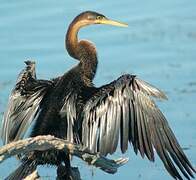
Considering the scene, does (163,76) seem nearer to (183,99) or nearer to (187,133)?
(183,99)

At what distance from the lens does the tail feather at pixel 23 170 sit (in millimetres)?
6668

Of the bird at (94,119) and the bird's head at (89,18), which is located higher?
the bird's head at (89,18)

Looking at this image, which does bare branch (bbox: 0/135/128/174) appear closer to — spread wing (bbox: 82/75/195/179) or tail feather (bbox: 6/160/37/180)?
spread wing (bbox: 82/75/195/179)

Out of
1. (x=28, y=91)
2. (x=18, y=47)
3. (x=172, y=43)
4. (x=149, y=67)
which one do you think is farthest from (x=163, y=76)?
(x=28, y=91)

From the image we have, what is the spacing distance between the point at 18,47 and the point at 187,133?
3.14 m

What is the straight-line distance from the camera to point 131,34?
1191cm

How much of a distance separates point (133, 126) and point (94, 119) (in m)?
0.35

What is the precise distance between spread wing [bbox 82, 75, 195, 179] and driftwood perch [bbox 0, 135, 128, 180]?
612 mm

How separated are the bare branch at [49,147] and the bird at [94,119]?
0.59m

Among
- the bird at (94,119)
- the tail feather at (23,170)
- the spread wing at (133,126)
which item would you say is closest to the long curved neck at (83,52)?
the bird at (94,119)

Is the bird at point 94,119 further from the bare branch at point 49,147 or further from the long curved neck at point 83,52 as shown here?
the bare branch at point 49,147

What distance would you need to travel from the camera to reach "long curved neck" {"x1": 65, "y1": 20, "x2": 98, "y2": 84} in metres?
7.97

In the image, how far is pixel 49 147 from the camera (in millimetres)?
5836

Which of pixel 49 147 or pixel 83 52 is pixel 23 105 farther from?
pixel 49 147
